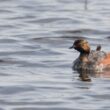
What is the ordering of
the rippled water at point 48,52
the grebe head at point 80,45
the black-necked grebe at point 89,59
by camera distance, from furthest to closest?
1. the grebe head at point 80,45
2. the black-necked grebe at point 89,59
3. the rippled water at point 48,52

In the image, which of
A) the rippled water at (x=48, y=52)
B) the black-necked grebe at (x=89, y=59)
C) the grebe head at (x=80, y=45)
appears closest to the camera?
the rippled water at (x=48, y=52)

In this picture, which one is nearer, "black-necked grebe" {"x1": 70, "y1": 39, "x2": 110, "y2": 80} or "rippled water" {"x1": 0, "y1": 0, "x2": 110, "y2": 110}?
"rippled water" {"x1": 0, "y1": 0, "x2": 110, "y2": 110}

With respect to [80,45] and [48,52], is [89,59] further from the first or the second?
[48,52]

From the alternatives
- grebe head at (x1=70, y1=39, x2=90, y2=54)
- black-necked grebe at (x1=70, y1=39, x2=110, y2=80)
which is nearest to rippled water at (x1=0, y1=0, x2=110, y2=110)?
black-necked grebe at (x1=70, y1=39, x2=110, y2=80)

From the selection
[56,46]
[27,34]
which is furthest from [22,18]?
[56,46]

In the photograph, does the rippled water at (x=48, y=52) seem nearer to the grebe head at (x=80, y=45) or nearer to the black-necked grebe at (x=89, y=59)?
the black-necked grebe at (x=89, y=59)

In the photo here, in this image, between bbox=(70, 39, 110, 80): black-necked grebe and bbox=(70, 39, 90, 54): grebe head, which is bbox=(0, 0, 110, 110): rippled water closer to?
bbox=(70, 39, 110, 80): black-necked grebe

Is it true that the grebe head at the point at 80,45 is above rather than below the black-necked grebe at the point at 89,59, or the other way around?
above

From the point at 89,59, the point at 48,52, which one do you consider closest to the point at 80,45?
the point at 89,59

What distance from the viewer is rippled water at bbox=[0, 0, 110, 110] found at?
15891 millimetres

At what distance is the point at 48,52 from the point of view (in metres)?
21.1

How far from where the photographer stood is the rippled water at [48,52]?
52.1 ft

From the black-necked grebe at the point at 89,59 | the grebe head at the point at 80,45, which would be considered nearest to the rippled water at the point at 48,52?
the black-necked grebe at the point at 89,59

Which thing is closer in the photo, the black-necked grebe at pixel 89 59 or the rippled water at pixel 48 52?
the rippled water at pixel 48 52
